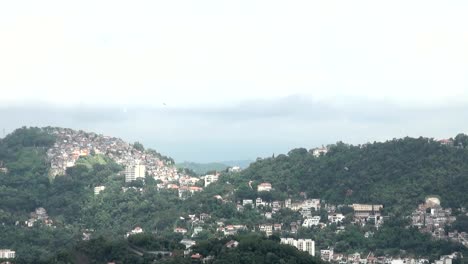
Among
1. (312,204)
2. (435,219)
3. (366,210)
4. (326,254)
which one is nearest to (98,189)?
(312,204)

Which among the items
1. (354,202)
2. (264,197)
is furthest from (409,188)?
(264,197)

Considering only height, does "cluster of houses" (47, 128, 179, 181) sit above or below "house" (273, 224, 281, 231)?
above

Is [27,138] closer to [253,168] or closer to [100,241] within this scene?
[253,168]

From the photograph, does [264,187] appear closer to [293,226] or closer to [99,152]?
[293,226]

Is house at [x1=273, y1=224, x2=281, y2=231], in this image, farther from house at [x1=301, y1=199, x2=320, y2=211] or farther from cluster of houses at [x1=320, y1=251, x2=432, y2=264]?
cluster of houses at [x1=320, y1=251, x2=432, y2=264]

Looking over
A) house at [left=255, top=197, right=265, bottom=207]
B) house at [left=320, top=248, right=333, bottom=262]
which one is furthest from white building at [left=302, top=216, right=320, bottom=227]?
house at [left=320, top=248, right=333, bottom=262]
